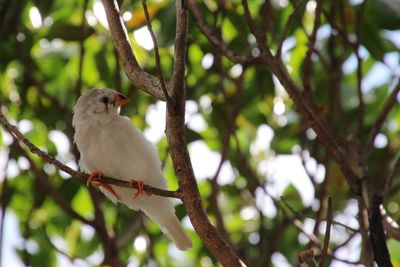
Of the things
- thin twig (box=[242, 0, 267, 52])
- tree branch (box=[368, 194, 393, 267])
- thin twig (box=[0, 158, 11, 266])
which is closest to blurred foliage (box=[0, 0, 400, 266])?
thin twig (box=[0, 158, 11, 266])

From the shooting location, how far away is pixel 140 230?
215 inches

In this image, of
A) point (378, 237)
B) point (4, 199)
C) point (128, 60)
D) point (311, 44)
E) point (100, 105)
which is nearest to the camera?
point (378, 237)

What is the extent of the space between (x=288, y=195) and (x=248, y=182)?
43cm

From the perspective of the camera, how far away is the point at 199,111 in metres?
5.54

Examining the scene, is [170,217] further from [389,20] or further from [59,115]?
[389,20]

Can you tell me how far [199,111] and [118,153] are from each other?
130cm

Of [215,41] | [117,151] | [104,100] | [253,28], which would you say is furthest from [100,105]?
[253,28]

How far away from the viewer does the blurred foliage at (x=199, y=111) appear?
5.06 metres

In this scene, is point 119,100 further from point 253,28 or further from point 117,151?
point 253,28

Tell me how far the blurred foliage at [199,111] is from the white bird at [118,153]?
35 centimetres

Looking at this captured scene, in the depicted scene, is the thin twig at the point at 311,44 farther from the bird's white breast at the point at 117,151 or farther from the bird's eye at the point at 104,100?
the bird's eye at the point at 104,100

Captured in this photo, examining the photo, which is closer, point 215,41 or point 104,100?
point 215,41

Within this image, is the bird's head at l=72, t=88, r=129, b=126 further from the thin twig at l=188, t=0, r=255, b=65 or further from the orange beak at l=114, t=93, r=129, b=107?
the thin twig at l=188, t=0, r=255, b=65

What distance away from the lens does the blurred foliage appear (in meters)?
5.06
